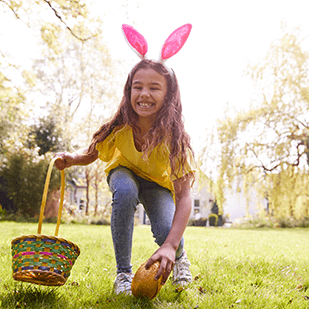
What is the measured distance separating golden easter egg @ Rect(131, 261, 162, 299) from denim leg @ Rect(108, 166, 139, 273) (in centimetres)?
28

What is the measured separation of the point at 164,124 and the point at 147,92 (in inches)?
9.2

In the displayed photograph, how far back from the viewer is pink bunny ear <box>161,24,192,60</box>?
206 centimetres

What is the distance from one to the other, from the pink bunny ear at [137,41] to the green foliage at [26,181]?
9.65m

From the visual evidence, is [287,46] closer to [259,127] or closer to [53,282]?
[259,127]

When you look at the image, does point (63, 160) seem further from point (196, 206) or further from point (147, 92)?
point (196, 206)

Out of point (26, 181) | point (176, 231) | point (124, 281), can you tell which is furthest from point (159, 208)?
point (26, 181)

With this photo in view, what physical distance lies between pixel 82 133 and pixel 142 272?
13.6 m

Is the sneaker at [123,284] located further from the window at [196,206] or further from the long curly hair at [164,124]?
the window at [196,206]

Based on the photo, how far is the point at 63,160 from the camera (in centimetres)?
196

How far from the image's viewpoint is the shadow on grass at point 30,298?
1514 millimetres

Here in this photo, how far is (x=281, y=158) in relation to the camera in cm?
1243

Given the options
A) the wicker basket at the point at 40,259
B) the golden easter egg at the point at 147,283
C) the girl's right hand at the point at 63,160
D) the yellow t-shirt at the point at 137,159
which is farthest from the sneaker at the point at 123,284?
the girl's right hand at the point at 63,160

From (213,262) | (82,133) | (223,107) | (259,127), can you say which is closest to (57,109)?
(82,133)

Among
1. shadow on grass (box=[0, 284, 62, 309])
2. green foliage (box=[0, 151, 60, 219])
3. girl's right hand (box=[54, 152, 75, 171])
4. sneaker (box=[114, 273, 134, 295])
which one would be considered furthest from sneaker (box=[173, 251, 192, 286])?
green foliage (box=[0, 151, 60, 219])
